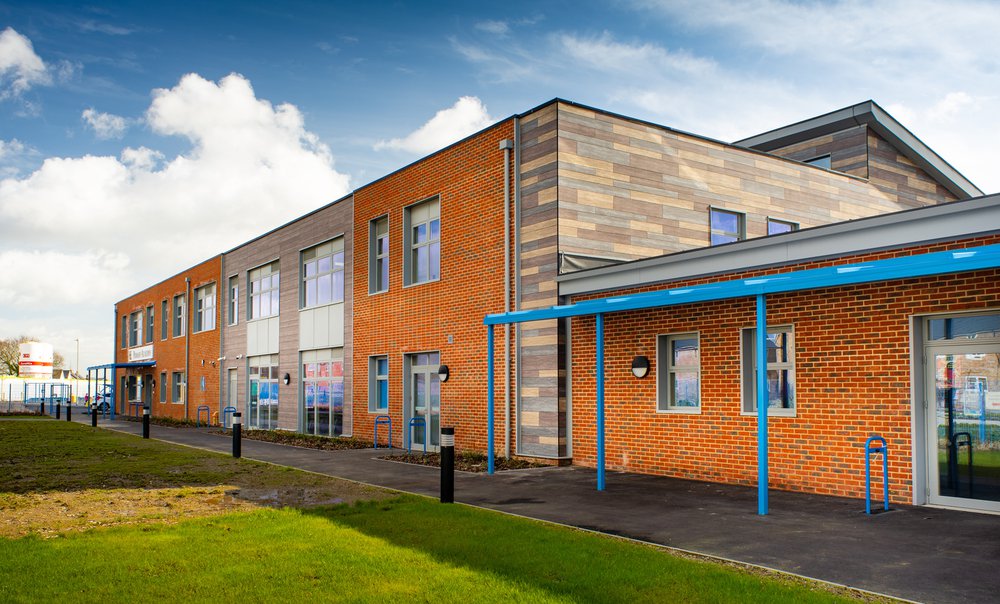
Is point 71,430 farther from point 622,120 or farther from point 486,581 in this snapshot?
point 486,581

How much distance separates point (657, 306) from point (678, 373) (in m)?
1.68

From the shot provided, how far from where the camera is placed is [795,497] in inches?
420

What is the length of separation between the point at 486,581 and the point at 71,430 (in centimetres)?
2662

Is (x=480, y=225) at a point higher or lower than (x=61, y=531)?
higher

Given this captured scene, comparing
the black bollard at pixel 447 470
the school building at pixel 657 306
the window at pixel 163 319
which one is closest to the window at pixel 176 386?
the window at pixel 163 319

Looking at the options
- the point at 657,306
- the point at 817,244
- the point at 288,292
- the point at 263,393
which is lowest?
the point at 263,393

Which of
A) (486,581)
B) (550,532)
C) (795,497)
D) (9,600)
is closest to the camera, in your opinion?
(9,600)

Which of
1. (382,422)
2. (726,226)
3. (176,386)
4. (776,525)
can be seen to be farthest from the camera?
(176,386)

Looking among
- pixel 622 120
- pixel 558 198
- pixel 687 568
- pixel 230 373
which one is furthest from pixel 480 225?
pixel 230 373

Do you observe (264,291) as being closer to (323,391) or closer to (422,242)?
(323,391)

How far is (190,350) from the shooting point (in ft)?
123

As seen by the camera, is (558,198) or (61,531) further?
(558,198)

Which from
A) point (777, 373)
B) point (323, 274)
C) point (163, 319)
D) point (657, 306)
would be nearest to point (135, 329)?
point (163, 319)

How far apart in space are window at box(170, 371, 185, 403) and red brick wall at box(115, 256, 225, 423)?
29 cm
